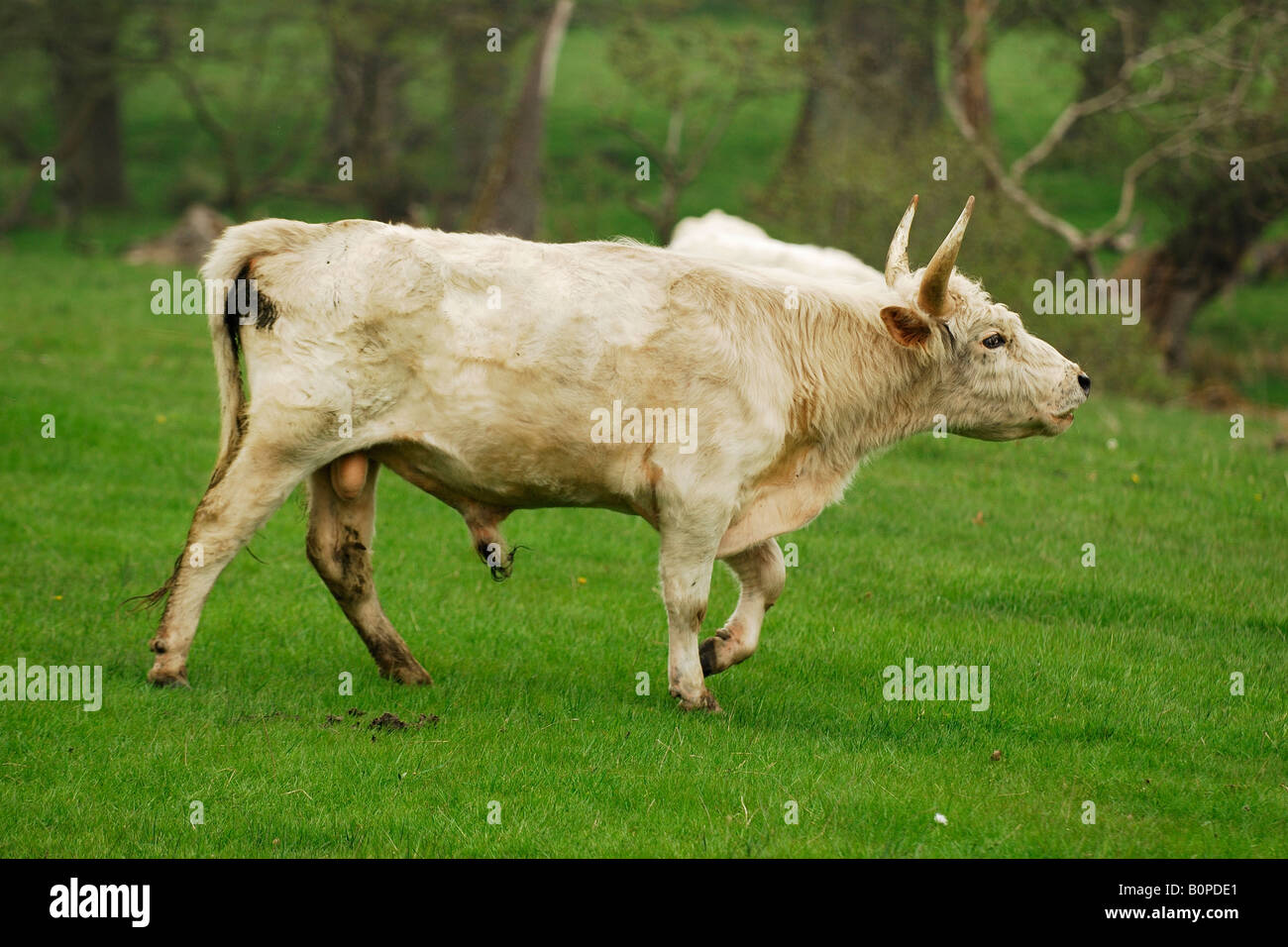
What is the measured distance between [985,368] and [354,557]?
12.5 feet

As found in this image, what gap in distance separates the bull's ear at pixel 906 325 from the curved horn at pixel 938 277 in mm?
90

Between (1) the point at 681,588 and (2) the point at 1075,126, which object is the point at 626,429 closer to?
(1) the point at 681,588

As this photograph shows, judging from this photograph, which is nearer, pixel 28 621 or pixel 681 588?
pixel 681 588

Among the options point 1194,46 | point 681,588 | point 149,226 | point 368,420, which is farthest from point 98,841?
point 149,226

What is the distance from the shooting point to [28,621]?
29.5 feet

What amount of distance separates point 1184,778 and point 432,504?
7411mm

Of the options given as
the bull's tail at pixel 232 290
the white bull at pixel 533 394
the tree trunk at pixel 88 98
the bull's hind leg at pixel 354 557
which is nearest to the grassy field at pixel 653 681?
the bull's hind leg at pixel 354 557

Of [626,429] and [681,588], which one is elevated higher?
[626,429]

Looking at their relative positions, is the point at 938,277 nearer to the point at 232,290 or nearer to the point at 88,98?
the point at 232,290

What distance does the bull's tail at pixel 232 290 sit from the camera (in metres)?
7.75

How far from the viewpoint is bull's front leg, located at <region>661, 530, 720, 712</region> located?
7.77 m

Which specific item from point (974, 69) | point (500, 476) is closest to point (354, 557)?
point (500, 476)

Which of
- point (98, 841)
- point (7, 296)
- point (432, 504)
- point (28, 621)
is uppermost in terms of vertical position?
point (7, 296)

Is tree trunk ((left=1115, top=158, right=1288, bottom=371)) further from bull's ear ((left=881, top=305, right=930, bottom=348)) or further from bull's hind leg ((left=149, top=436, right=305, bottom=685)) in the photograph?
bull's hind leg ((left=149, top=436, right=305, bottom=685))
